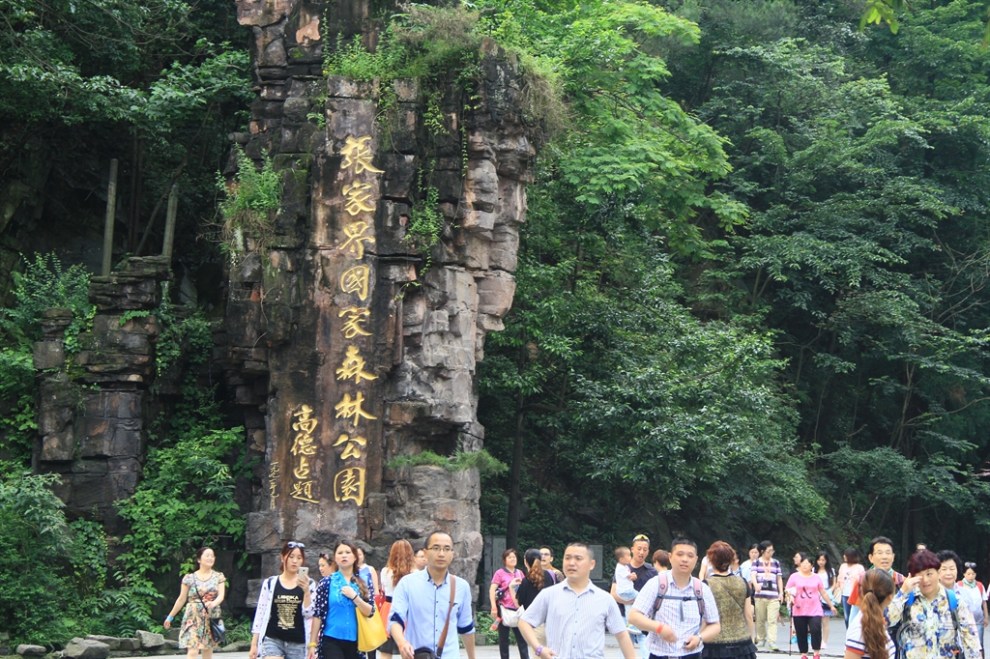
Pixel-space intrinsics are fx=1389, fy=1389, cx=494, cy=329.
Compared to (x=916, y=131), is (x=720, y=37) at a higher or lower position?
higher

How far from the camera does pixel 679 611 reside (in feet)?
27.1

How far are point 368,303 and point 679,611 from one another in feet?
32.1

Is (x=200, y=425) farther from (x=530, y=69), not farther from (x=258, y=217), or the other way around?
(x=530, y=69)

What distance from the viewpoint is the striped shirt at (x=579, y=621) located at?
746 centimetres

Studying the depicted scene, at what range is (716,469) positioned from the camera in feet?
69.7

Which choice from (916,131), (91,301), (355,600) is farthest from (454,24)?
(916,131)

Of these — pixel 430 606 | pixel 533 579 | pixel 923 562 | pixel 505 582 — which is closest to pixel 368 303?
pixel 505 582

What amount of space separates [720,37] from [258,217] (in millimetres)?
13770

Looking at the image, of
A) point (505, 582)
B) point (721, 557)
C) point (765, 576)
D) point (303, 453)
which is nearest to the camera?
point (721, 557)

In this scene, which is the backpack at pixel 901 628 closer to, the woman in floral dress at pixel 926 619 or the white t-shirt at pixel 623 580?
the woman in floral dress at pixel 926 619

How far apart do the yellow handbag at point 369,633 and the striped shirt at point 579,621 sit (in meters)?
1.96

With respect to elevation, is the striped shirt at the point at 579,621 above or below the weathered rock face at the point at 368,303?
below

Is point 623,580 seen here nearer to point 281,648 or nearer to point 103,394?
point 281,648

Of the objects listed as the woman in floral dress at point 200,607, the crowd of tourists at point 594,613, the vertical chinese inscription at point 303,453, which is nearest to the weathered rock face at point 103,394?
the vertical chinese inscription at point 303,453
